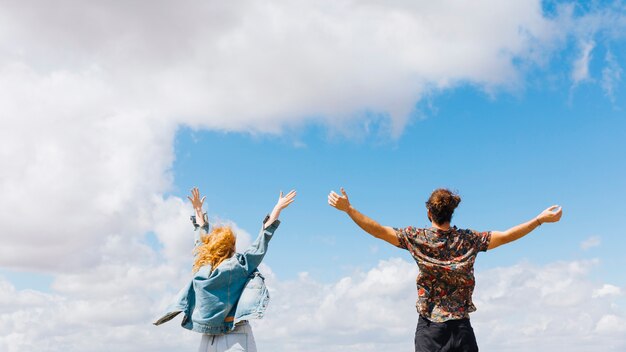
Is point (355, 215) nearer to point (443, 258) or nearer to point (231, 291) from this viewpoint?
point (443, 258)

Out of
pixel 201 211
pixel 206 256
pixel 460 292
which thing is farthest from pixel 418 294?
pixel 201 211

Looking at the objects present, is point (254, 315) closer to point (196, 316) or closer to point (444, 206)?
point (196, 316)

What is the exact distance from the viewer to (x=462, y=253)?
8.95 m

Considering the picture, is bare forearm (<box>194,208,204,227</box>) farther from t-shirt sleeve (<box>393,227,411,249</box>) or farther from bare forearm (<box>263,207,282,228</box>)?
t-shirt sleeve (<box>393,227,411,249</box>)

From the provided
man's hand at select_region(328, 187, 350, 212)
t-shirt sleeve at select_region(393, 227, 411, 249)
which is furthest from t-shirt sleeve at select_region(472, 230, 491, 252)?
man's hand at select_region(328, 187, 350, 212)

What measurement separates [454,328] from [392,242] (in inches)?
54.5

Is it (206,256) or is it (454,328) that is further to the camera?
(206,256)

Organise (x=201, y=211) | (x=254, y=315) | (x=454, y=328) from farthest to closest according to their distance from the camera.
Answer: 1. (x=201, y=211)
2. (x=254, y=315)
3. (x=454, y=328)

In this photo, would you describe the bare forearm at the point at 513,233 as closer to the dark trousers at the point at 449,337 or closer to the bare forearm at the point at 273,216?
the dark trousers at the point at 449,337

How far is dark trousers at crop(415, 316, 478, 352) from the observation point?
862cm

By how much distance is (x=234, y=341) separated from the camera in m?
10.5

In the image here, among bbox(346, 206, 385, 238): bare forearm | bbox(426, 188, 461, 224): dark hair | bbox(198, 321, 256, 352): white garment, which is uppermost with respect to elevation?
bbox(426, 188, 461, 224): dark hair

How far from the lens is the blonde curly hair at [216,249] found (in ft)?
36.2

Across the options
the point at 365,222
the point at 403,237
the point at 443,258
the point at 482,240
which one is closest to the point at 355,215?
the point at 365,222
